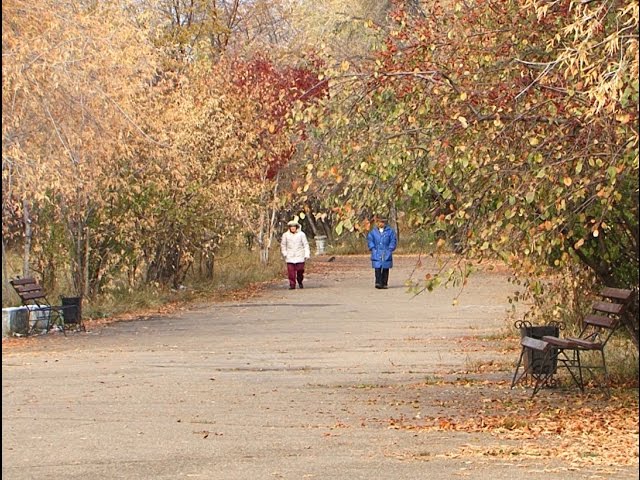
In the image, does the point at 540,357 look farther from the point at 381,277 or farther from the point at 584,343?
the point at 381,277

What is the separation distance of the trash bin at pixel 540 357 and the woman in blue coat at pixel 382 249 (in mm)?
17898

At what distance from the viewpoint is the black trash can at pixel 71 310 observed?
23.5 m

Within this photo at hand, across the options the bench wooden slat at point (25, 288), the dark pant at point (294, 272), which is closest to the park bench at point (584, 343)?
the bench wooden slat at point (25, 288)

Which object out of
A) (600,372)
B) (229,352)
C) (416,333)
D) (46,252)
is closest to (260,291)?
(46,252)

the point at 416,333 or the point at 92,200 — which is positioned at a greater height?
the point at 92,200

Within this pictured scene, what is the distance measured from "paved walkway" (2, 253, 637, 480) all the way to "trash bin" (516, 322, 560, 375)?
740 millimetres

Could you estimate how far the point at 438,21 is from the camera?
15094 millimetres

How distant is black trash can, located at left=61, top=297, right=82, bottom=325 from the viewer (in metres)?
23.5

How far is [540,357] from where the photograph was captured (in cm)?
1502

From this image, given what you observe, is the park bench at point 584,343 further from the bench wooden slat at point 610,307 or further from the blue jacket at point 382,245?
the blue jacket at point 382,245

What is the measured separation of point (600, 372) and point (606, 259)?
5.37 ft

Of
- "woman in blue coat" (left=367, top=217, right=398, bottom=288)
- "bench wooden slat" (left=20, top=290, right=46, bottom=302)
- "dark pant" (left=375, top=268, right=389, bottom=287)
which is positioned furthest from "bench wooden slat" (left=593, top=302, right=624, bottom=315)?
"dark pant" (left=375, top=268, right=389, bottom=287)

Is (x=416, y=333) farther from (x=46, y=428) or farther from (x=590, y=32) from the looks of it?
(x=590, y=32)

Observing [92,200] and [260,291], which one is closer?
[92,200]
